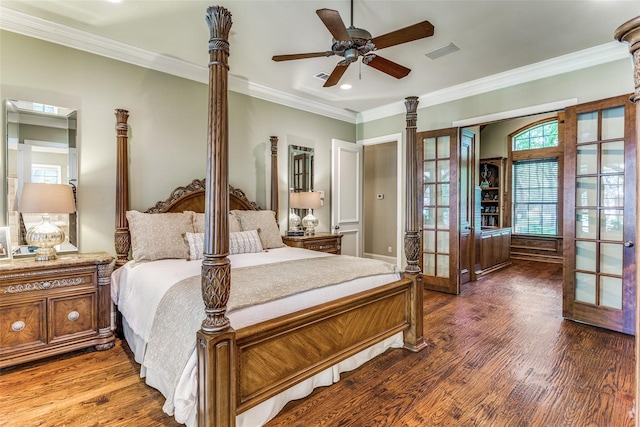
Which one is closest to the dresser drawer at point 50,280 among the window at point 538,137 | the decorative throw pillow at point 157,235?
the decorative throw pillow at point 157,235

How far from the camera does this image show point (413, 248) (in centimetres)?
283

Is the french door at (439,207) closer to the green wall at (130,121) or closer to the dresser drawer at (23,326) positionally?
the green wall at (130,121)

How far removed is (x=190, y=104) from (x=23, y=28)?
1483mm

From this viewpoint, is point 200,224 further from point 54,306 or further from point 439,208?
point 439,208

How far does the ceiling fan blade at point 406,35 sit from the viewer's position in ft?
7.29

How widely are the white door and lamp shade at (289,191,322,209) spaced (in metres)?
0.60

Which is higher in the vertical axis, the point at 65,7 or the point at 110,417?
the point at 65,7

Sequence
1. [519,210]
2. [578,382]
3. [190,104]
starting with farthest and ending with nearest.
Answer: [519,210] < [190,104] < [578,382]

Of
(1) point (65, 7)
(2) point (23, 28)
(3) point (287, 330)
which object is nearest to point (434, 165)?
(3) point (287, 330)

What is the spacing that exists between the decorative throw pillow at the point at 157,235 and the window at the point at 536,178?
23.8 ft

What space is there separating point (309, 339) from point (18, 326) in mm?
2237

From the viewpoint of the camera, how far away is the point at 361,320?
2.36 meters

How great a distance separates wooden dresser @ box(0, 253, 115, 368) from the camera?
2.37 meters

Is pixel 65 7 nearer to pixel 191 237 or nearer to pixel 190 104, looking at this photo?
pixel 190 104
